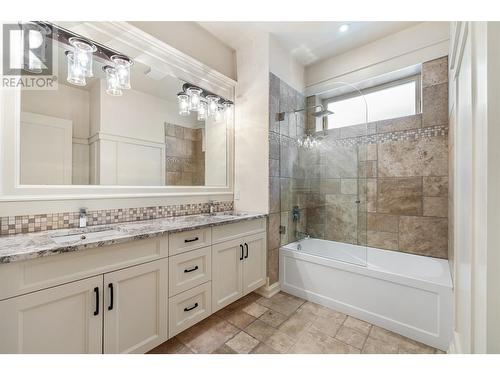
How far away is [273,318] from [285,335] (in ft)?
0.76

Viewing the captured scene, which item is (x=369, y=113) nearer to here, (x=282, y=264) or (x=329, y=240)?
(x=329, y=240)

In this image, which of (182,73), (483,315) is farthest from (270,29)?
(483,315)

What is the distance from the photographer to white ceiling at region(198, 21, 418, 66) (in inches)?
86.9

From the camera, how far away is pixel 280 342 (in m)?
1.57

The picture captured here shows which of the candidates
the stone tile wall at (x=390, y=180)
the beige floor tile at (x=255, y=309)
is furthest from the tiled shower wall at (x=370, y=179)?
the beige floor tile at (x=255, y=309)

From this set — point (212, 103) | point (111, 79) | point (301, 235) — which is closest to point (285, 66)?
point (212, 103)

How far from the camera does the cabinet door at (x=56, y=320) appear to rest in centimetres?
89

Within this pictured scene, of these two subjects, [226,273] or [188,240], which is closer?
[188,240]

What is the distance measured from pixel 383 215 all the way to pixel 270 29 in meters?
2.52

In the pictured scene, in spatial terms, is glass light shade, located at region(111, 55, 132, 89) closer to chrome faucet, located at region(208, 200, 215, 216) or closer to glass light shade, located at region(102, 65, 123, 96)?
glass light shade, located at region(102, 65, 123, 96)

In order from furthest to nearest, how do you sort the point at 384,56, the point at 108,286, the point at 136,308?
the point at 384,56, the point at 136,308, the point at 108,286

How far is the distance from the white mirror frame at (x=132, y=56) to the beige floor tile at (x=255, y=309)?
4.06 feet

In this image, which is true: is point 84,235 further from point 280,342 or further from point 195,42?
point 195,42

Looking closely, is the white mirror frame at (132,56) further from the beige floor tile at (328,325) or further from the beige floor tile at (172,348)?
the beige floor tile at (328,325)
